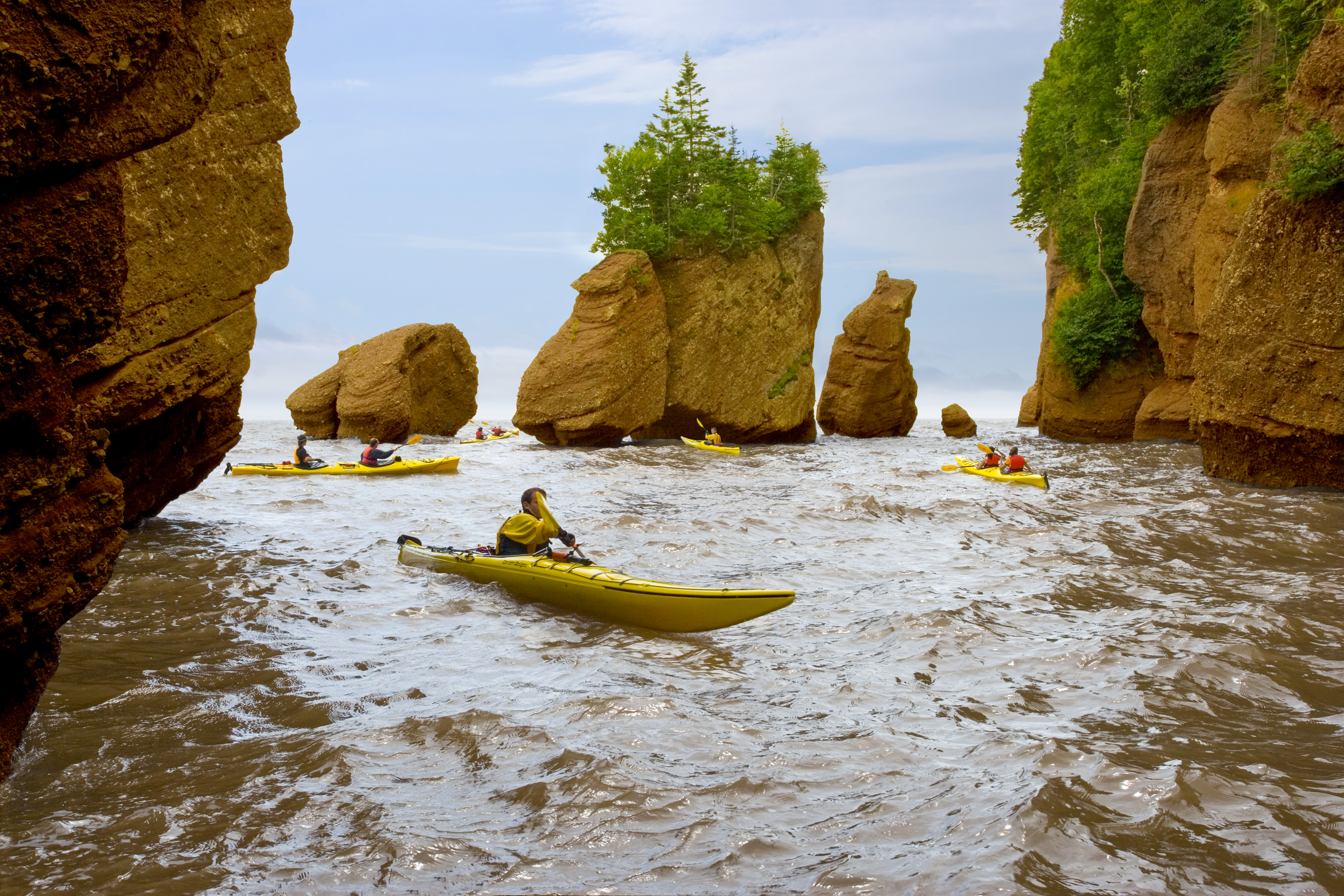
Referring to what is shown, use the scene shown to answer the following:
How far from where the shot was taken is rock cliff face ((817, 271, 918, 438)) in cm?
3594

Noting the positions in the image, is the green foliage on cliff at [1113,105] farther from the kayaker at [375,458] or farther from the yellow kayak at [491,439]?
the kayaker at [375,458]

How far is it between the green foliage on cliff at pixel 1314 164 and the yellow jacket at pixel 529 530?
1210 cm

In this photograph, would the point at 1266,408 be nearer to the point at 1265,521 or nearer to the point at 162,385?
the point at 1265,521

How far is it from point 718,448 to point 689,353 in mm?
4932

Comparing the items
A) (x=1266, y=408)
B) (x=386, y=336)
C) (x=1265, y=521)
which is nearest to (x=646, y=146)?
(x=386, y=336)

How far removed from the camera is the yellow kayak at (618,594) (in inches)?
304

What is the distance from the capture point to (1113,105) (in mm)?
31656

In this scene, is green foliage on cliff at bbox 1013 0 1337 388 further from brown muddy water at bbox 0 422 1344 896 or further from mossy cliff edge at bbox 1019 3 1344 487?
brown muddy water at bbox 0 422 1344 896

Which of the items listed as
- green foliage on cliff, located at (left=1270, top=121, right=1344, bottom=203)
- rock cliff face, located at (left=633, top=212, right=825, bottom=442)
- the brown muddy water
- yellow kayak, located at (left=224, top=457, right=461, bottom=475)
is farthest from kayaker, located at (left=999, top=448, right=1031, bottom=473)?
rock cliff face, located at (left=633, top=212, right=825, bottom=442)

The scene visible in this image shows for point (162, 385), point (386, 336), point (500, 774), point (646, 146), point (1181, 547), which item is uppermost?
point (646, 146)

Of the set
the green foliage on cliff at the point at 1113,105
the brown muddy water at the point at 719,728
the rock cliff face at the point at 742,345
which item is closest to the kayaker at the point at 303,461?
the brown muddy water at the point at 719,728

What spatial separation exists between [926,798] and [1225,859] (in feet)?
4.14

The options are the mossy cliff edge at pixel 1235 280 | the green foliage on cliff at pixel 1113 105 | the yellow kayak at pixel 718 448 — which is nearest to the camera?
the mossy cliff edge at pixel 1235 280

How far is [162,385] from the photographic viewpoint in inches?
348
